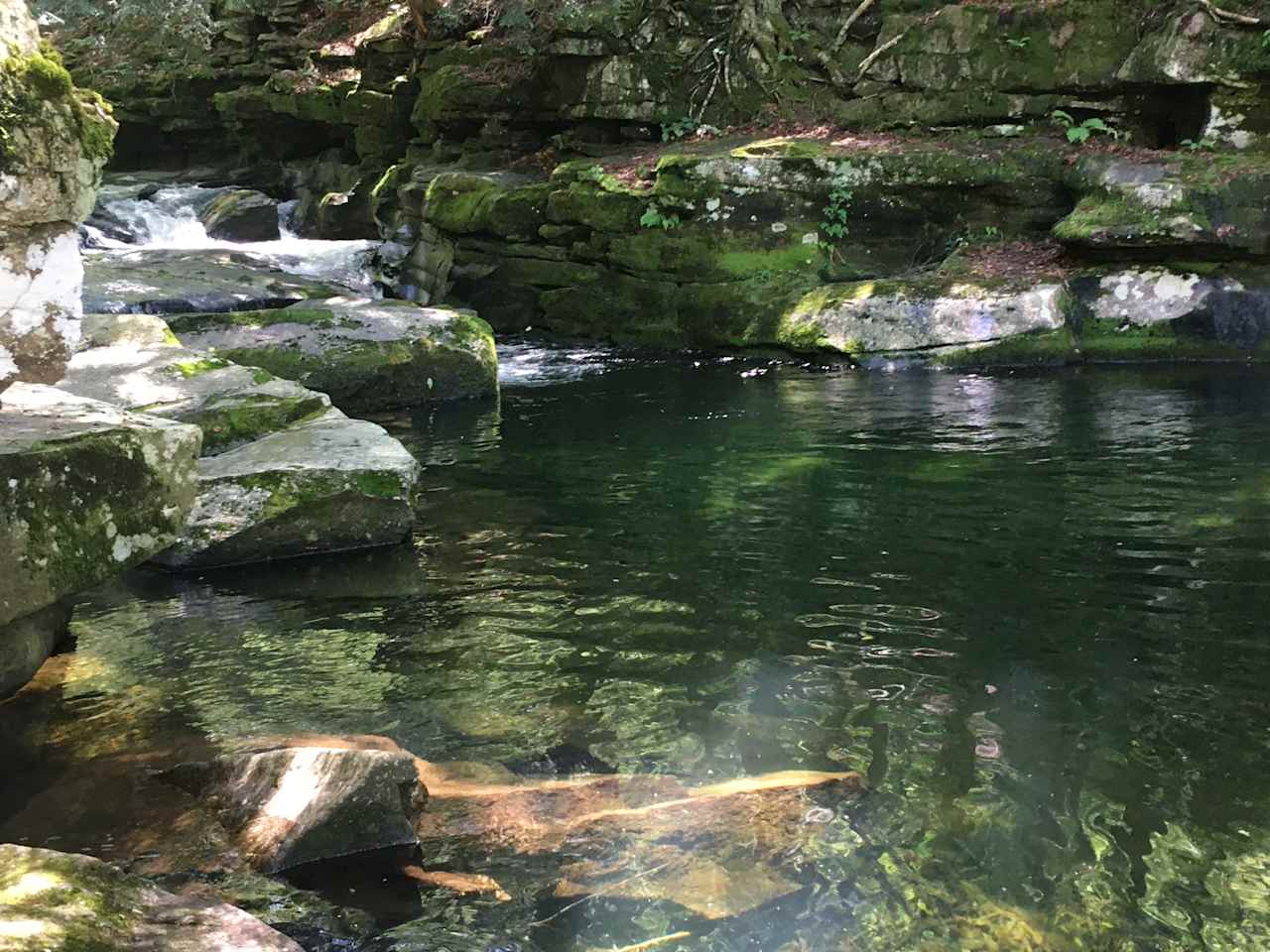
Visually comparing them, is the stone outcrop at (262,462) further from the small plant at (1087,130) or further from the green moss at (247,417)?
the small plant at (1087,130)

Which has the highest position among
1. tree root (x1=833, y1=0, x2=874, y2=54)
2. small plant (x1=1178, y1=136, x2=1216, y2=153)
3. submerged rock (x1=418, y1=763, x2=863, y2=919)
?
tree root (x1=833, y1=0, x2=874, y2=54)

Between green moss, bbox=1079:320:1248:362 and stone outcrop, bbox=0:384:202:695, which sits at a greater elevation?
stone outcrop, bbox=0:384:202:695

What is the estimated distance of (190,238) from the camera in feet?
75.0

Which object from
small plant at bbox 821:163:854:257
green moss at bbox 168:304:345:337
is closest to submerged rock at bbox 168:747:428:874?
green moss at bbox 168:304:345:337

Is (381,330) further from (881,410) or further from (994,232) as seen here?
(994,232)

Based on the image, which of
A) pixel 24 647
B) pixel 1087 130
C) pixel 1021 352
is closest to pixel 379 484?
pixel 24 647

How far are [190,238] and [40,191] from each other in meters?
20.3

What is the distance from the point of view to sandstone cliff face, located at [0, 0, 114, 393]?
13.6 ft

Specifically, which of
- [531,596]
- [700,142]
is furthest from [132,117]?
[531,596]

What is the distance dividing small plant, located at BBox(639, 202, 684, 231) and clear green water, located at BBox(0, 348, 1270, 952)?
7404mm

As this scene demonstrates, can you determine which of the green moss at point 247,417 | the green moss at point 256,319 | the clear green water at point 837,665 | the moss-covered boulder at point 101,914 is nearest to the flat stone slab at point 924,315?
the clear green water at point 837,665

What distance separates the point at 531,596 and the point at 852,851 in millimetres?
3166

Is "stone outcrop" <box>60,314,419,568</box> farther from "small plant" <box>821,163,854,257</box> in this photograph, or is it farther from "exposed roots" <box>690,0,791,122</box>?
"exposed roots" <box>690,0,791,122</box>

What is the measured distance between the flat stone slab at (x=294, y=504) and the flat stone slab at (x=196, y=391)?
0.48m
